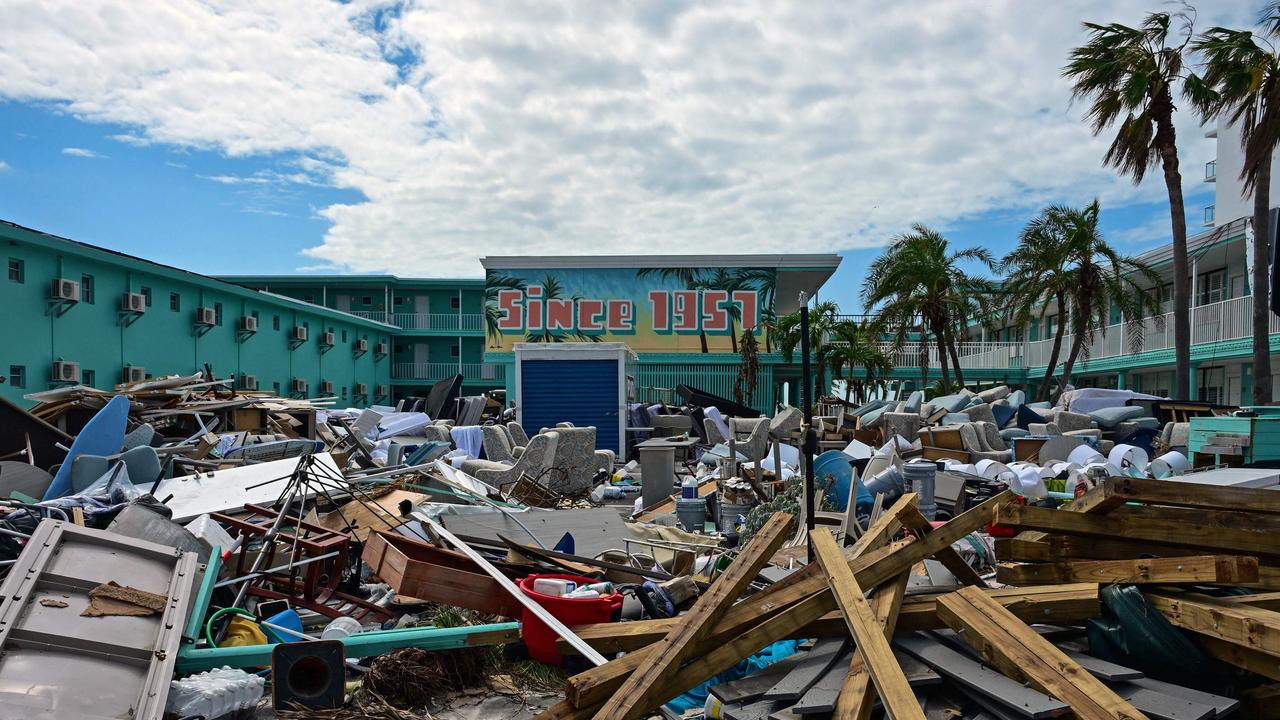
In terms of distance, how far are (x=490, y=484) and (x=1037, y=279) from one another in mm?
16990

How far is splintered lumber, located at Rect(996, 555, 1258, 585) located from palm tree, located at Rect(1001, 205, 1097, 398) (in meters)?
19.5

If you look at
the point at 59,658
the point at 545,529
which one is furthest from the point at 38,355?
the point at 59,658

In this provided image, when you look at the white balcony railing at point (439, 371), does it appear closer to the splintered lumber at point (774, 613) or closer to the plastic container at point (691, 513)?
the plastic container at point (691, 513)

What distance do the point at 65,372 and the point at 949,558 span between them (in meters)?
23.3

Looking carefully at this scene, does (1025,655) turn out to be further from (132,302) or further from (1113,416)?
(132,302)

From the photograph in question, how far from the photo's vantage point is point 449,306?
156 feet

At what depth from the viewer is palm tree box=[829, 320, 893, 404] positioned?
86.2 ft

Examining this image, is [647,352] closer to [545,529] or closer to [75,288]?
[75,288]

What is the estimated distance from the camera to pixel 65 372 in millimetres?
21438

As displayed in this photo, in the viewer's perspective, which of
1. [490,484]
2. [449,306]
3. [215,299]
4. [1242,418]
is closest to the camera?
[1242,418]

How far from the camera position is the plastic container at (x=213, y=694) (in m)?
4.21

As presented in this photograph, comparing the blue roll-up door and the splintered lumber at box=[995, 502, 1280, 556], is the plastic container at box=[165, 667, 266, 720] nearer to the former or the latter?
the splintered lumber at box=[995, 502, 1280, 556]

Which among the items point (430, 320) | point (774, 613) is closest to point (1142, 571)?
point (774, 613)

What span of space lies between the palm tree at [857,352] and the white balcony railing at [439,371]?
23.7 metres
